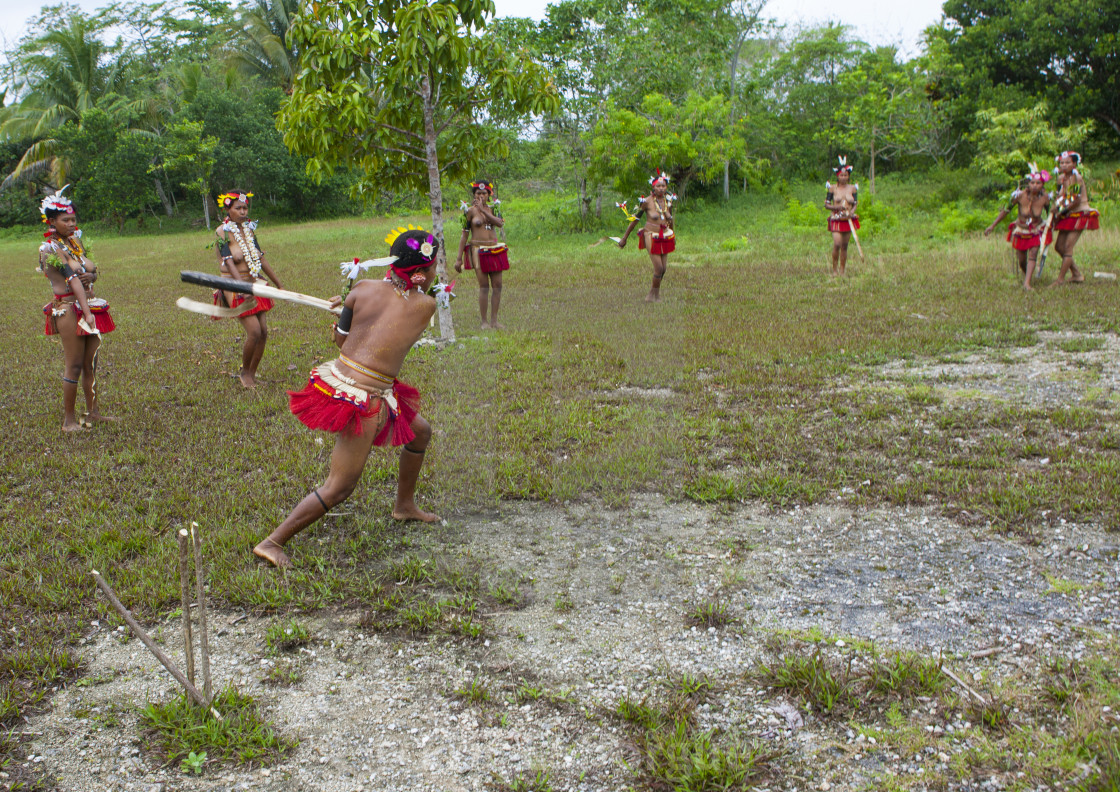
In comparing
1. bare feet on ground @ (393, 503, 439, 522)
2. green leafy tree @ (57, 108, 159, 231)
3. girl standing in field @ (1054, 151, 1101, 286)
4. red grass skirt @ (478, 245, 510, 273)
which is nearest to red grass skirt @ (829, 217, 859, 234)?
girl standing in field @ (1054, 151, 1101, 286)

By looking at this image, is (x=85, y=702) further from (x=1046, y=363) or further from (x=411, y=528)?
(x=1046, y=363)

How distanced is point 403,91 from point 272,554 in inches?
247

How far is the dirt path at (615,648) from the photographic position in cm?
300

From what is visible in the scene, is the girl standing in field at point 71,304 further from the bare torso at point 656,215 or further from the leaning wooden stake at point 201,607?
the bare torso at point 656,215

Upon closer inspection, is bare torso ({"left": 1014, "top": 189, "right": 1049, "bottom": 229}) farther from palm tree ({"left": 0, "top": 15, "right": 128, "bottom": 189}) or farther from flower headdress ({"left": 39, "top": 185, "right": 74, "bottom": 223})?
palm tree ({"left": 0, "top": 15, "right": 128, "bottom": 189})

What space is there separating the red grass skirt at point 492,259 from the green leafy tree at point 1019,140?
52.7 feet

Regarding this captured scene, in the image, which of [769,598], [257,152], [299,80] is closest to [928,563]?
[769,598]

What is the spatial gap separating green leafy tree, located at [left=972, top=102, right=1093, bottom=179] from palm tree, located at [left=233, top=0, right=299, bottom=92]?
92.9 ft

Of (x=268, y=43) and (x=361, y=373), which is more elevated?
(x=268, y=43)

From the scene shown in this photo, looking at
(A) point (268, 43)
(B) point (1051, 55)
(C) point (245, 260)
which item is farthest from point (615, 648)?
(A) point (268, 43)

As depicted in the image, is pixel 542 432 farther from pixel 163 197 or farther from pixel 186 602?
pixel 163 197

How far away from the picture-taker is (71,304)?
274 inches

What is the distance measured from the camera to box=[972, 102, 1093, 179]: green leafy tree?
2116 centimetres

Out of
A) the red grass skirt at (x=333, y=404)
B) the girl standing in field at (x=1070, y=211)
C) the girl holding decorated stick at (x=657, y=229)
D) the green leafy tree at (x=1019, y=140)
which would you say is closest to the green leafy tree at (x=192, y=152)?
the girl holding decorated stick at (x=657, y=229)
